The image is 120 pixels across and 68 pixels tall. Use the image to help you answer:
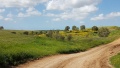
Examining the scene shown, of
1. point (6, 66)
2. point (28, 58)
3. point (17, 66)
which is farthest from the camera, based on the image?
point (28, 58)

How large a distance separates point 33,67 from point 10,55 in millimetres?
3480

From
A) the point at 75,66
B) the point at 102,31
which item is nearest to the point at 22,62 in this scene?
the point at 75,66

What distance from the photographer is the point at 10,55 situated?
86.5ft

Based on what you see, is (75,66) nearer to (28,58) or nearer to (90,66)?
(90,66)

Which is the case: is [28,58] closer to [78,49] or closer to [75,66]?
[75,66]

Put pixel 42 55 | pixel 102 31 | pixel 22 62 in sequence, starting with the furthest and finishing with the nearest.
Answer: pixel 102 31 < pixel 42 55 < pixel 22 62

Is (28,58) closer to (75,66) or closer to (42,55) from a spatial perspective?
(42,55)

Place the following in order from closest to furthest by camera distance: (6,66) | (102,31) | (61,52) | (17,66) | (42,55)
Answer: (6,66) < (17,66) < (42,55) < (61,52) < (102,31)

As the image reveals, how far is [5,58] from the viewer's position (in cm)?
2478

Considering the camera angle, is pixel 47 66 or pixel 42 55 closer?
pixel 47 66

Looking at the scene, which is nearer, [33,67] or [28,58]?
[33,67]

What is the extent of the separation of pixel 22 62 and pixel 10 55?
159 centimetres

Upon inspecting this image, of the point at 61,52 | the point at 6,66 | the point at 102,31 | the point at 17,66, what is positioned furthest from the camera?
the point at 102,31

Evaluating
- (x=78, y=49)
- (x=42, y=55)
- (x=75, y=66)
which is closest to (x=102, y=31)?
(x=78, y=49)
